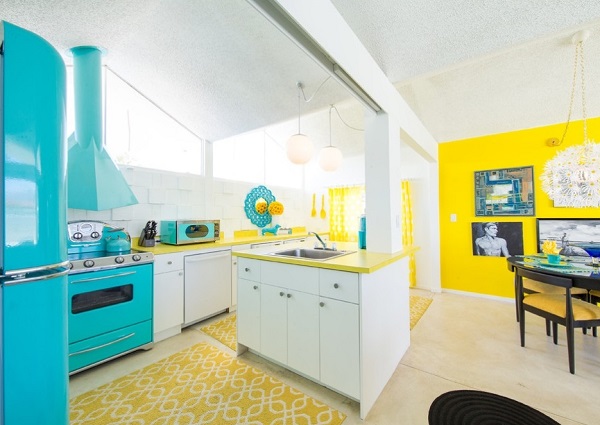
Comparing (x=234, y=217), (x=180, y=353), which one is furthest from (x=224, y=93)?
(x=180, y=353)

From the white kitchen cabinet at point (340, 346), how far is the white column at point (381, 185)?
0.78m

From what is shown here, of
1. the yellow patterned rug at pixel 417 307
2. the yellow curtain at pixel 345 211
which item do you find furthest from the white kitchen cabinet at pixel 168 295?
the yellow curtain at pixel 345 211

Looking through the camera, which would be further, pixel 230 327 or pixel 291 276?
pixel 230 327

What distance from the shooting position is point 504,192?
347 cm

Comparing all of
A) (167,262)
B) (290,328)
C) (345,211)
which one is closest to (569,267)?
(290,328)

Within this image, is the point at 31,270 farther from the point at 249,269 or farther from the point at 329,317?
the point at 329,317

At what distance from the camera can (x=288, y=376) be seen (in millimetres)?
1896

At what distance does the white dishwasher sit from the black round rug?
242 centimetres

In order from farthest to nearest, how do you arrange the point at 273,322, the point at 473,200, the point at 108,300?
the point at 473,200 < the point at 108,300 < the point at 273,322

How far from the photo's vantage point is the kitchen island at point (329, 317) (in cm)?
153

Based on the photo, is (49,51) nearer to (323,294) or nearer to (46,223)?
(46,223)

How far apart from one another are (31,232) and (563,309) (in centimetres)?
343

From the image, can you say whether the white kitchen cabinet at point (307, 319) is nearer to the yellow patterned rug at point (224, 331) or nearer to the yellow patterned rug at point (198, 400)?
the yellow patterned rug at point (198, 400)

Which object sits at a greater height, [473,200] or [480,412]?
[473,200]
